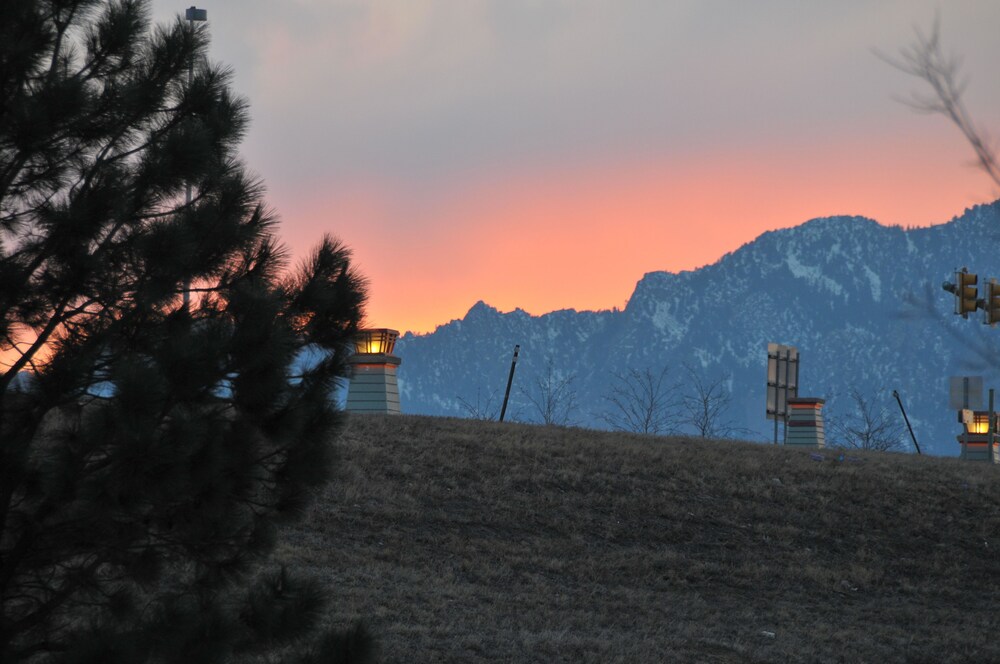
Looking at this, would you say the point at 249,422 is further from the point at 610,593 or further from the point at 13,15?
the point at 610,593

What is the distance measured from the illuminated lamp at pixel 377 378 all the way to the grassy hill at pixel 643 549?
3.84 ft

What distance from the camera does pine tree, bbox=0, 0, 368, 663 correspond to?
6293 mm

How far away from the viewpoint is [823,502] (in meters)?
19.6

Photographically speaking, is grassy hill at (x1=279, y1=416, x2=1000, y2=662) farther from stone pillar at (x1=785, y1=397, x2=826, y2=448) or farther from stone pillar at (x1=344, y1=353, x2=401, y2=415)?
stone pillar at (x1=785, y1=397, x2=826, y2=448)

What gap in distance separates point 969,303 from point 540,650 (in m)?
8.99

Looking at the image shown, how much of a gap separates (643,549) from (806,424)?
14740 mm

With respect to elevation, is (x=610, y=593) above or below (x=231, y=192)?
below

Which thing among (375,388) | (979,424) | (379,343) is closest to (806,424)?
(375,388)

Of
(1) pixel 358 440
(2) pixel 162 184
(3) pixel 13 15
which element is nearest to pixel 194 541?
(2) pixel 162 184

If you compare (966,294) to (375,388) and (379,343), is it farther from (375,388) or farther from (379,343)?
(375,388)

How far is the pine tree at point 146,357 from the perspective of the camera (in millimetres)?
6293

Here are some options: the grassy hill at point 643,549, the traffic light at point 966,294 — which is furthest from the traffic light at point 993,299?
the grassy hill at point 643,549

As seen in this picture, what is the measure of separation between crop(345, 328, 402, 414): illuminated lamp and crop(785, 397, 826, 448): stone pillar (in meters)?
11.1

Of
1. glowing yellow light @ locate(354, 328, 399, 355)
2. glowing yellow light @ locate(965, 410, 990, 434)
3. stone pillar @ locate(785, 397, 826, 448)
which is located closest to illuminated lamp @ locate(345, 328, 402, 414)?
glowing yellow light @ locate(354, 328, 399, 355)
